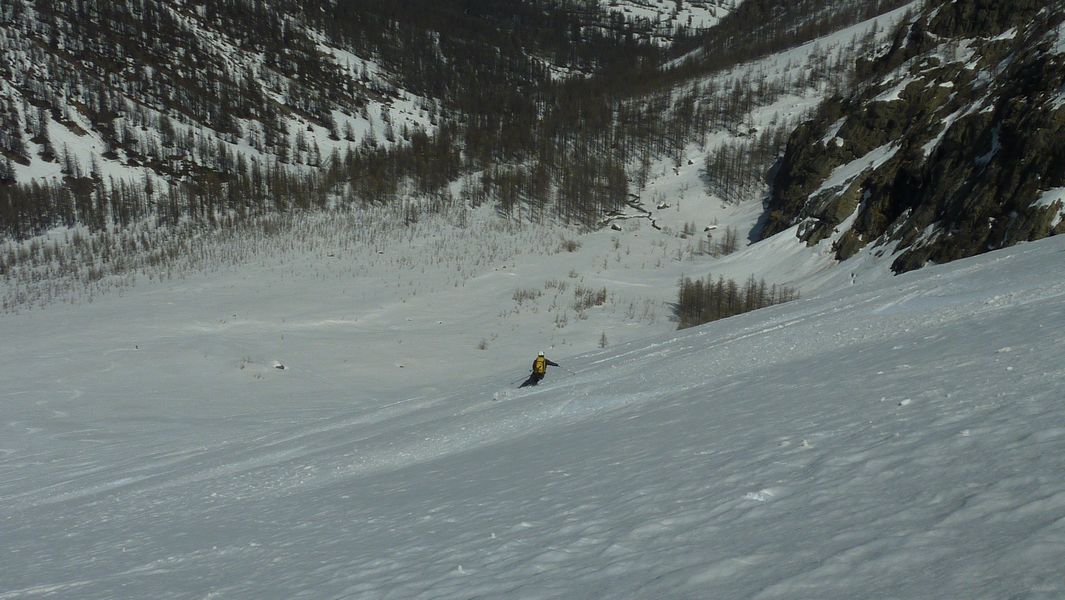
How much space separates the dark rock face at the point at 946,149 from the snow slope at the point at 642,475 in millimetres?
10848

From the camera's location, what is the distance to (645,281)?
37000 mm

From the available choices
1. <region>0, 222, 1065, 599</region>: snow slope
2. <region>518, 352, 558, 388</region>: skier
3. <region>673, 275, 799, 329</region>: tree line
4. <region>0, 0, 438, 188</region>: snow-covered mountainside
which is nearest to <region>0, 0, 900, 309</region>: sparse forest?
<region>0, 0, 438, 188</region>: snow-covered mountainside

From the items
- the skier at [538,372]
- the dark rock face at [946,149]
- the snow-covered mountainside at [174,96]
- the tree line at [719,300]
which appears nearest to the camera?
the skier at [538,372]

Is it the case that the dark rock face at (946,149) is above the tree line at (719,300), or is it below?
above

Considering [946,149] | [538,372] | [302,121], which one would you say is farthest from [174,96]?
[538,372]

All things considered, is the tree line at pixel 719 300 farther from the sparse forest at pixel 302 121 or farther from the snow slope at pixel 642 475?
the sparse forest at pixel 302 121

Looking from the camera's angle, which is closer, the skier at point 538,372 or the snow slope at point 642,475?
the snow slope at point 642,475

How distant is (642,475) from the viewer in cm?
549

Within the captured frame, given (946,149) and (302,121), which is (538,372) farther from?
(302,121)

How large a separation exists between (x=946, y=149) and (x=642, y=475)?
Result: 32172 millimetres

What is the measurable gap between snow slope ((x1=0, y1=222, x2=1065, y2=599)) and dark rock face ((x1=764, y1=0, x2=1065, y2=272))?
1085 centimetres

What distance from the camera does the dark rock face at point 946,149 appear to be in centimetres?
2314

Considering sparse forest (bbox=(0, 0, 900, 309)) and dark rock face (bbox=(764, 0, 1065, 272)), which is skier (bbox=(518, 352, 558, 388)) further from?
sparse forest (bbox=(0, 0, 900, 309))

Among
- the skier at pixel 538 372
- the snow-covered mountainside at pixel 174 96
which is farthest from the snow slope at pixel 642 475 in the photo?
the snow-covered mountainside at pixel 174 96
